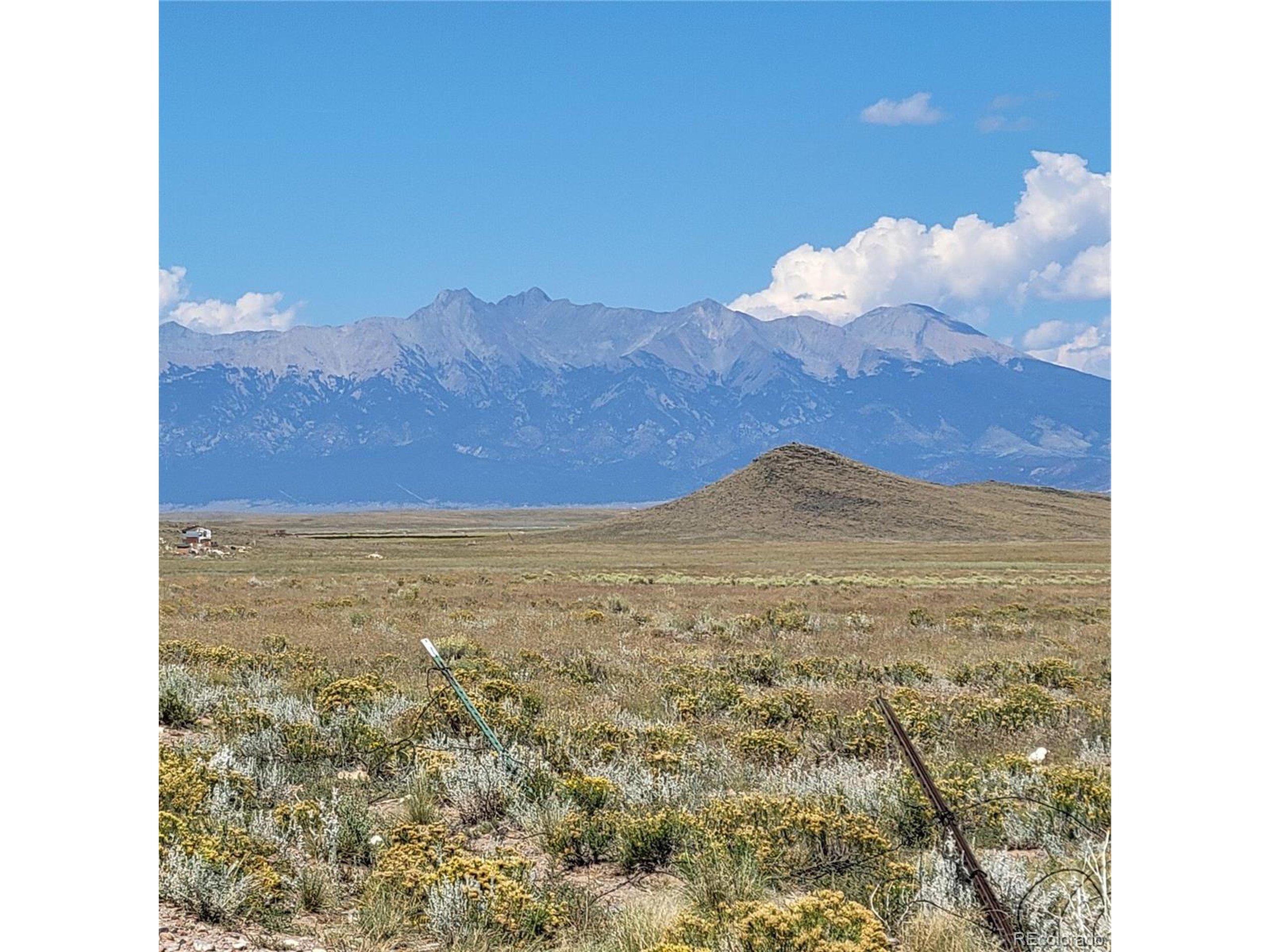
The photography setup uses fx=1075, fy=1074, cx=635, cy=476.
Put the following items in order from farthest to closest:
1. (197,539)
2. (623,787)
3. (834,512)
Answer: (834,512) → (197,539) → (623,787)

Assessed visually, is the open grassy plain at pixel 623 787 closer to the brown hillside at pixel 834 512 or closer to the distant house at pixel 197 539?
the distant house at pixel 197 539

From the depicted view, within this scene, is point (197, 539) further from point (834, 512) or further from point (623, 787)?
point (623, 787)

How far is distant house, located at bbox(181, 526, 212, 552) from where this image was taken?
65625mm

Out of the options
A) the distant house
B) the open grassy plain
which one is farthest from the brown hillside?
the open grassy plain

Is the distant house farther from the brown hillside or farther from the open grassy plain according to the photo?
the open grassy plain

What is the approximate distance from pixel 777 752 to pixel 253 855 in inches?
162

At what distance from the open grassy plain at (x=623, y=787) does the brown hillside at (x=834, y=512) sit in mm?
89790

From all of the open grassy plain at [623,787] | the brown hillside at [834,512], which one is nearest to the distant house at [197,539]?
the brown hillside at [834,512]

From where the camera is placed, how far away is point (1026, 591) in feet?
Answer: 109

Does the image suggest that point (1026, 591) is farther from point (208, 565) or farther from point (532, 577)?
point (208, 565)

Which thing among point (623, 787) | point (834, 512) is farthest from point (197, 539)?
point (623, 787)

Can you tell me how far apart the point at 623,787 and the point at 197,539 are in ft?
224

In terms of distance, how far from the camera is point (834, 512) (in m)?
114
